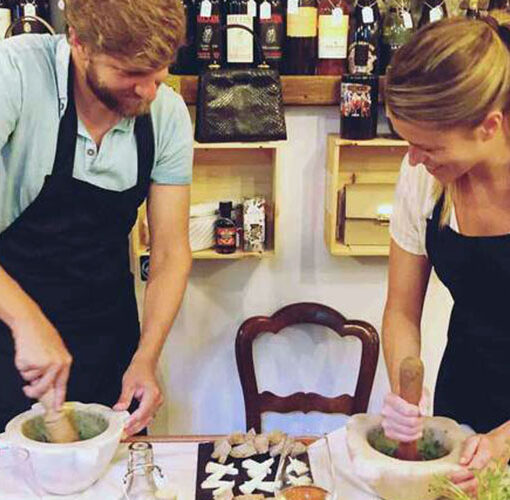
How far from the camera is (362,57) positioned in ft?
7.69

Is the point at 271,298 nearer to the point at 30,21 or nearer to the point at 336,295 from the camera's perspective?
the point at 336,295

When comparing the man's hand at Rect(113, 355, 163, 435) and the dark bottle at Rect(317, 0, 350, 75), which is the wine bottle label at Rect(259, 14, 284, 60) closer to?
the dark bottle at Rect(317, 0, 350, 75)

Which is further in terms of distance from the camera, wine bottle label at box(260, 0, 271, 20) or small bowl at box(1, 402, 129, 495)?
wine bottle label at box(260, 0, 271, 20)

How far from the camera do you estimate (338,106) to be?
251 centimetres

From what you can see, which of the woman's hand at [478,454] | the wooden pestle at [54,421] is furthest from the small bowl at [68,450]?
the woman's hand at [478,454]

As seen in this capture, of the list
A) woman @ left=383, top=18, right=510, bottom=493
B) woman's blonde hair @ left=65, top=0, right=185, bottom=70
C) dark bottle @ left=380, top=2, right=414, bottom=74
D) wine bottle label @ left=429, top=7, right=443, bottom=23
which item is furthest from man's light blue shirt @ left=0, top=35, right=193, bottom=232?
wine bottle label @ left=429, top=7, right=443, bottom=23

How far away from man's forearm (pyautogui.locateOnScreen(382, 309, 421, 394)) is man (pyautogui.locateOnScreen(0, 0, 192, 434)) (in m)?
0.47

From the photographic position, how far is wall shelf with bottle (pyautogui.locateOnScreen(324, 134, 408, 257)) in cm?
245

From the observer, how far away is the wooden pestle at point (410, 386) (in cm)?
126

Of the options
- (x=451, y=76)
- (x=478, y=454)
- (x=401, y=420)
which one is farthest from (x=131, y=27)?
(x=478, y=454)

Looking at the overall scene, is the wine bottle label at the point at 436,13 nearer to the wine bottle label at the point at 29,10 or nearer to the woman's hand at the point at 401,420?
the wine bottle label at the point at 29,10

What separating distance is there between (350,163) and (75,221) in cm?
107

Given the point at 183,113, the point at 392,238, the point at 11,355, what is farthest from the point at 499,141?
the point at 11,355

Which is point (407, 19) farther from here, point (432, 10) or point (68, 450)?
point (68, 450)
